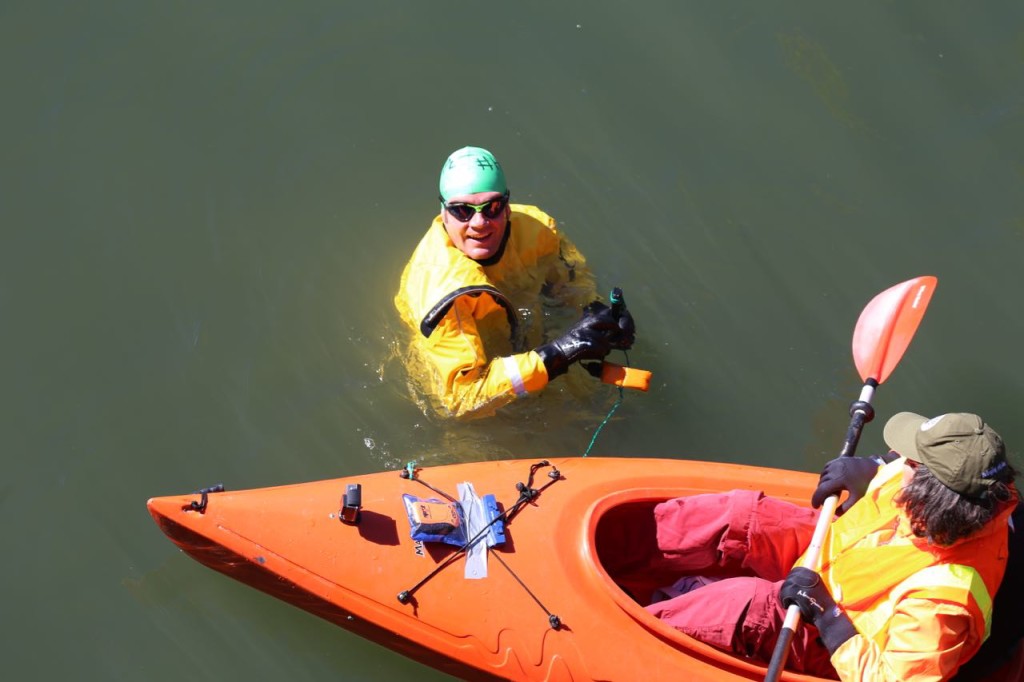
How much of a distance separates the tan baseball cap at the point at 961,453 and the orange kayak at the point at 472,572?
117 cm

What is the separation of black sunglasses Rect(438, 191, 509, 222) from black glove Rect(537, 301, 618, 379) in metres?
0.63

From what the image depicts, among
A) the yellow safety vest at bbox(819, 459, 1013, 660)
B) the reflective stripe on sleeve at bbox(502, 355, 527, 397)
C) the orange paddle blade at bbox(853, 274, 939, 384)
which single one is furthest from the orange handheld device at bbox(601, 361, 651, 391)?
the yellow safety vest at bbox(819, 459, 1013, 660)

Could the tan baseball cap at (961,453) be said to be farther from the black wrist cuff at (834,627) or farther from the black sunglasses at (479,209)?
the black sunglasses at (479,209)

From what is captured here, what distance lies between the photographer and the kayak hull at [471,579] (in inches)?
162

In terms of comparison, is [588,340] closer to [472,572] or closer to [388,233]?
[472,572]

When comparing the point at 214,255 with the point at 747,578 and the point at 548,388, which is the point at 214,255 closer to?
the point at 548,388

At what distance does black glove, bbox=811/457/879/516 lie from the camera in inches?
158

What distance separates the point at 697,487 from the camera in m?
4.59

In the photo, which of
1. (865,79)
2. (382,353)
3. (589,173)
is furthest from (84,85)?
(865,79)

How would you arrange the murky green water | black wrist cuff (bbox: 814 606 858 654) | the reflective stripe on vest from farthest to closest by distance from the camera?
the murky green water, black wrist cuff (bbox: 814 606 858 654), the reflective stripe on vest

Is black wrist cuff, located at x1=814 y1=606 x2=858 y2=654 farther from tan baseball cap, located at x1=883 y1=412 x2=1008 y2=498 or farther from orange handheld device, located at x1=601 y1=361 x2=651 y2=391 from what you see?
orange handheld device, located at x1=601 y1=361 x2=651 y2=391

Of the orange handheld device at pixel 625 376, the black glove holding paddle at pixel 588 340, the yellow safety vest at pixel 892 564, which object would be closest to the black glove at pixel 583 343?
the black glove holding paddle at pixel 588 340

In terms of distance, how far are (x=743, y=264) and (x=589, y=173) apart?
3.37 feet

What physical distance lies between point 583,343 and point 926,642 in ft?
6.59
